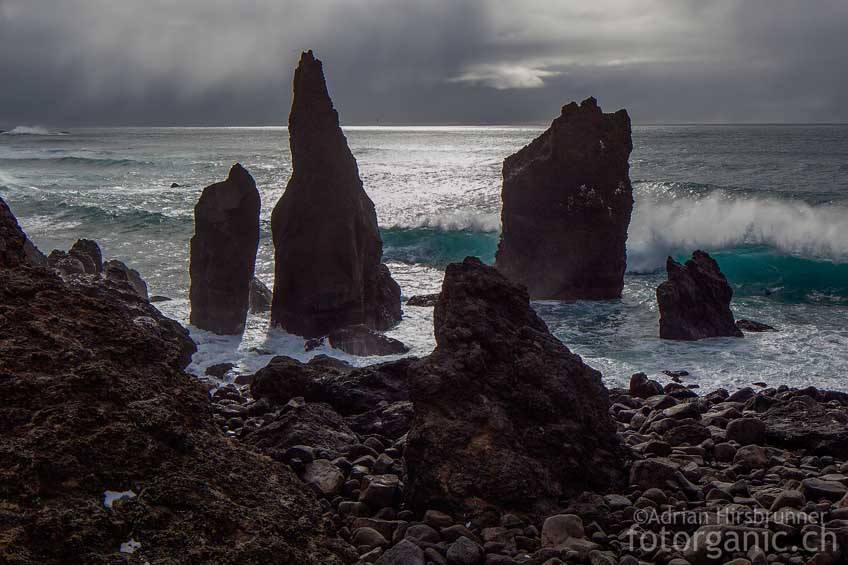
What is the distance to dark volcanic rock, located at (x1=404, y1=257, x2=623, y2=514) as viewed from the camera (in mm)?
5125

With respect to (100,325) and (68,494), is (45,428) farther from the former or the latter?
(100,325)

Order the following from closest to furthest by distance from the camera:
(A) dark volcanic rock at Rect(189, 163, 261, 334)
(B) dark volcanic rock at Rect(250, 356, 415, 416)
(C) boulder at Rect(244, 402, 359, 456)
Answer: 1. (C) boulder at Rect(244, 402, 359, 456)
2. (B) dark volcanic rock at Rect(250, 356, 415, 416)
3. (A) dark volcanic rock at Rect(189, 163, 261, 334)

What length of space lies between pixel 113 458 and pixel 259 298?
13875 mm

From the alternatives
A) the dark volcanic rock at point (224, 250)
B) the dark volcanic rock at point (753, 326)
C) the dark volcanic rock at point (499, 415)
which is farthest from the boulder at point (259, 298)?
the dark volcanic rock at point (499, 415)

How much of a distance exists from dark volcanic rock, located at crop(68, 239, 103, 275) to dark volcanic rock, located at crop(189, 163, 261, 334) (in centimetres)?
195

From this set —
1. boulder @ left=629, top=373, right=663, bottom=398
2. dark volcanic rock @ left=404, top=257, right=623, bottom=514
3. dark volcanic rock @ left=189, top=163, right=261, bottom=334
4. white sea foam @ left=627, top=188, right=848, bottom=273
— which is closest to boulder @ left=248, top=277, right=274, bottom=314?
dark volcanic rock @ left=189, top=163, right=261, bottom=334

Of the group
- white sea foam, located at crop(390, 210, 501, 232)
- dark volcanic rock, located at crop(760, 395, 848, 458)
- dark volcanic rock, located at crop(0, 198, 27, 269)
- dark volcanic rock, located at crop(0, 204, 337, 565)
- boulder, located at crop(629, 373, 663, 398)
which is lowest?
boulder, located at crop(629, 373, 663, 398)

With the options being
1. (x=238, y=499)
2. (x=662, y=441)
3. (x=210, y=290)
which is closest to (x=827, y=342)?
(x=662, y=441)

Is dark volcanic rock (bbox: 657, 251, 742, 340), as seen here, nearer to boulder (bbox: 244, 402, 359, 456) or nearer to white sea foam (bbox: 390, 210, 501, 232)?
boulder (bbox: 244, 402, 359, 456)

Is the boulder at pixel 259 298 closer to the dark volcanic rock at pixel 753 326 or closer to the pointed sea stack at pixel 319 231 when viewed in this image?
the pointed sea stack at pixel 319 231

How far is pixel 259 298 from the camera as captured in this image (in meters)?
16.7

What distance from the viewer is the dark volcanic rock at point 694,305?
14359mm

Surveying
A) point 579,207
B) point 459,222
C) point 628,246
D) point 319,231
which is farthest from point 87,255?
point 459,222

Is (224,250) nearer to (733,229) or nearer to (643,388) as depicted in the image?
(643,388)
